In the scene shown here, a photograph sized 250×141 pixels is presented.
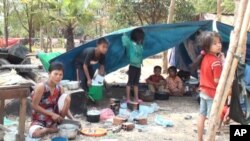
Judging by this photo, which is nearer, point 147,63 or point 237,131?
point 237,131

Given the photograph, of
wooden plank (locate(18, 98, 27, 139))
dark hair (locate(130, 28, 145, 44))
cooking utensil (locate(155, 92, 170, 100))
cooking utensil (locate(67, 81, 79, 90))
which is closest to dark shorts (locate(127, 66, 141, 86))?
dark hair (locate(130, 28, 145, 44))

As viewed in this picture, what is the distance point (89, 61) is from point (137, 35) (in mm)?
948

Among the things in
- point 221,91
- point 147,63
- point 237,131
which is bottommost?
point 147,63

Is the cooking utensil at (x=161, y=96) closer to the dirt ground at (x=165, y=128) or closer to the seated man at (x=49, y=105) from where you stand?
the dirt ground at (x=165, y=128)

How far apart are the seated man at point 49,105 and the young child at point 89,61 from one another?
64.0 inches

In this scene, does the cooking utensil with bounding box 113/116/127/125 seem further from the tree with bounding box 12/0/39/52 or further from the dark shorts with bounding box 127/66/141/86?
the tree with bounding box 12/0/39/52

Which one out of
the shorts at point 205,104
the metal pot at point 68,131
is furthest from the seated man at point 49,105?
the shorts at point 205,104

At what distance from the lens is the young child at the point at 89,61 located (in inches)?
244

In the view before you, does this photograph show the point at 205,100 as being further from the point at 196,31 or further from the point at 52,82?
the point at 196,31

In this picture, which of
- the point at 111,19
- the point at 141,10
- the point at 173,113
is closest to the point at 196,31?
the point at 173,113

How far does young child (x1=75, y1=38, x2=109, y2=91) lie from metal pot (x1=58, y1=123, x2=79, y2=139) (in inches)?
66.9

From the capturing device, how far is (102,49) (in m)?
6.14

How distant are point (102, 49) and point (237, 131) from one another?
3.18 meters

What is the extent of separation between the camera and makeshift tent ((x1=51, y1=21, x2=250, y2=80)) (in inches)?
260
